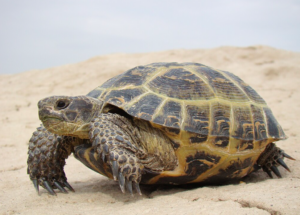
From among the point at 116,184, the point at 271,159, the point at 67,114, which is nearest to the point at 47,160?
the point at 67,114

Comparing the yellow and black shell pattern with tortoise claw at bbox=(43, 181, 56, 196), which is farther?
tortoise claw at bbox=(43, 181, 56, 196)

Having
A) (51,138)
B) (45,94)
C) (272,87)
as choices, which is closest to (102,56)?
(45,94)

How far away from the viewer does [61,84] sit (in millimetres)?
11359

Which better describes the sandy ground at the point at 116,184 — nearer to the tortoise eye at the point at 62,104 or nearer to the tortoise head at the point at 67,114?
the tortoise head at the point at 67,114

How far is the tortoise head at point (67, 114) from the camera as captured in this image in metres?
2.54

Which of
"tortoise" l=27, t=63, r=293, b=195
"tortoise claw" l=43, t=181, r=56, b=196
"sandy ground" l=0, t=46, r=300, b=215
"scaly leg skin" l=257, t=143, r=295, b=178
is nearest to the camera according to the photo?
"sandy ground" l=0, t=46, r=300, b=215

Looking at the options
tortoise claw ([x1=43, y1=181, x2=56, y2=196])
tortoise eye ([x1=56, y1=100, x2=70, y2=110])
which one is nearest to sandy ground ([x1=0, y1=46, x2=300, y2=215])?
tortoise claw ([x1=43, y1=181, x2=56, y2=196])

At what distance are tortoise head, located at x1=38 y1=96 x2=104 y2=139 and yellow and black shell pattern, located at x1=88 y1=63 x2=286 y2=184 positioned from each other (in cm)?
25

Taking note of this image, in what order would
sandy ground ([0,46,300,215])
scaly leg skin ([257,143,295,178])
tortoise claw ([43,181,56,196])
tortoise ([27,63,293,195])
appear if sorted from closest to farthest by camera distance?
sandy ground ([0,46,300,215])
tortoise ([27,63,293,195])
tortoise claw ([43,181,56,196])
scaly leg skin ([257,143,295,178])

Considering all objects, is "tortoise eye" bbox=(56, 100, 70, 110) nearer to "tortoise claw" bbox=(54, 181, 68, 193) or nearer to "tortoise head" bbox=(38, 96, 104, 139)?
"tortoise head" bbox=(38, 96, 104, 139)

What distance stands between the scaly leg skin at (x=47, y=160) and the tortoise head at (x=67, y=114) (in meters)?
0.32

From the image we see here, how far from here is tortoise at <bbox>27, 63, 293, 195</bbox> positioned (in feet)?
8.30

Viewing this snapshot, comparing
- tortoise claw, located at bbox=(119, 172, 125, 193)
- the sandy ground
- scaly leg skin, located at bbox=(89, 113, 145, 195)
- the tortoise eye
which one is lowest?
the sandy ground

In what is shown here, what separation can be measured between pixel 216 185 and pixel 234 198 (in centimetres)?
79
